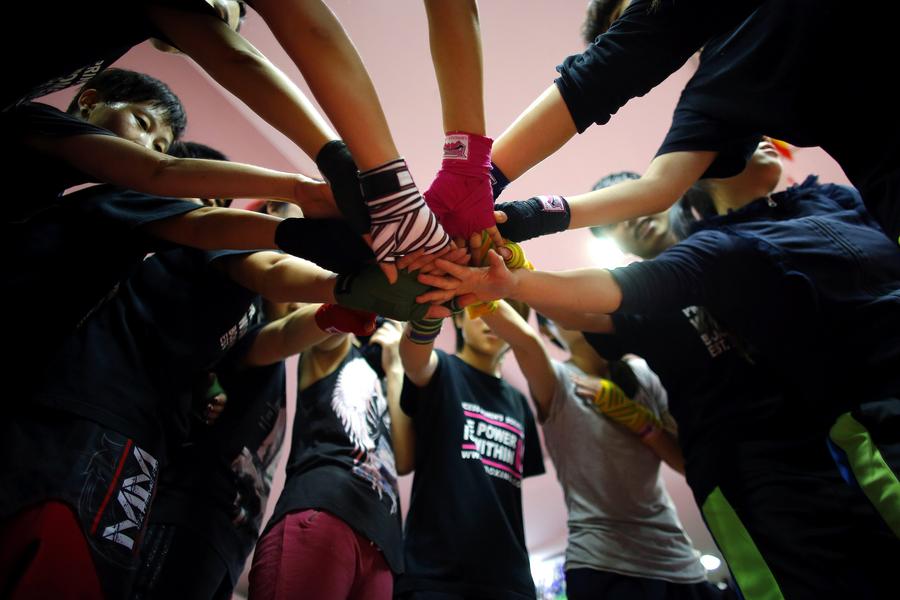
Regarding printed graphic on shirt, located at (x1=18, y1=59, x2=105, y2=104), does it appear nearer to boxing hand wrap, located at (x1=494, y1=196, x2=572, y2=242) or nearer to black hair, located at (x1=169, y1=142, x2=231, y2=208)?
black hair, located at (x1=169, y1=142, x2=231, y2=208)

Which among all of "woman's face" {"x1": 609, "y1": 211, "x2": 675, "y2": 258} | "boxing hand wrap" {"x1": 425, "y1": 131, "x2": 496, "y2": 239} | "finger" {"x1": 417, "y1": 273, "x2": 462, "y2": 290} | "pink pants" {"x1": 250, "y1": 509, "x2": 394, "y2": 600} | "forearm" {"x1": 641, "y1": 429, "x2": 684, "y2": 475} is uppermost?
"woman's face" {"x1": 609, "y1": 211, "x2": 675, "y2": 258}

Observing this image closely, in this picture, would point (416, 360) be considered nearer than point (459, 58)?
No

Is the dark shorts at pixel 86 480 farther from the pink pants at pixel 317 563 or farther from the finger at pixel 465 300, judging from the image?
the finger at pixel 465 300

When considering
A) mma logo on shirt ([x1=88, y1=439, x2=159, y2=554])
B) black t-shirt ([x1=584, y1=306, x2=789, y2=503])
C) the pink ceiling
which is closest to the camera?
mma logo on shirt ([x1=88, y1=439, x2=159, y2=554])

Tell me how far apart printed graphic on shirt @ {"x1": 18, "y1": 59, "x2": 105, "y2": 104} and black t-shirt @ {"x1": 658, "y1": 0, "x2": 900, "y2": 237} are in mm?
1138

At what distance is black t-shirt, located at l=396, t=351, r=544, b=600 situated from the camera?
1.19 metres

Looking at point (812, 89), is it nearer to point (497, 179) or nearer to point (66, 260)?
point (497, 179)

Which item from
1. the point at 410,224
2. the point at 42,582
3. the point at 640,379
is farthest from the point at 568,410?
the point at 42,582

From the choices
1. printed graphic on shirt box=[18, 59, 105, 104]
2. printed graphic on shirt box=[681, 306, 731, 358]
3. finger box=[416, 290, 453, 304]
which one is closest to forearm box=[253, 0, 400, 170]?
finger box=[416, 290, 453, 304]

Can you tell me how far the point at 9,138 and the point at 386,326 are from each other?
3.74 ft

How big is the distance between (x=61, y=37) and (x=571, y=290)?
3.10ft

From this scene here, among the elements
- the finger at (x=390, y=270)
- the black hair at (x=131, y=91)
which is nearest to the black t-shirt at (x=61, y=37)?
the black hair at (x=131, y=91)

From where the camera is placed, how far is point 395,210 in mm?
735

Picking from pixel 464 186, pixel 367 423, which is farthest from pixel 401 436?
pixel 464 186
